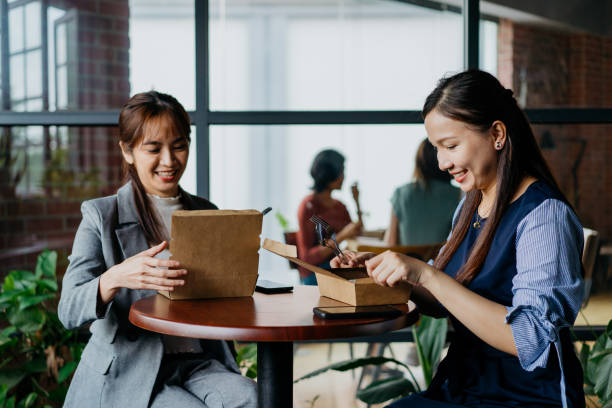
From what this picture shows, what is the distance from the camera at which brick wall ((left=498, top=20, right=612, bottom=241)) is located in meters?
2.94

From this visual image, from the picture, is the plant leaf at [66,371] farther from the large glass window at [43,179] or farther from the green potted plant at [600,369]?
the green potted plant at [600,369]

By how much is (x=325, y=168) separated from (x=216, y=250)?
1482 millimetres

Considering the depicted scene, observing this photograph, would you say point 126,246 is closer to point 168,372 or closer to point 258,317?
point 168,372

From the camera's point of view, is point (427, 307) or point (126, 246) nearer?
point (427, 307)

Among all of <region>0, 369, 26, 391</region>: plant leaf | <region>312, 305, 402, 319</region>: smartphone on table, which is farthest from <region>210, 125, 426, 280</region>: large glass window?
<region>312, 305, 402, 319</region>: smartphone on table

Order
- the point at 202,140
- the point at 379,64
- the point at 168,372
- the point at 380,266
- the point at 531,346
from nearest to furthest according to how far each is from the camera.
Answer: the point at 531,346 < the point at 380,266 < the point at 168,372 < the point at 202,140 < the point at 379,64

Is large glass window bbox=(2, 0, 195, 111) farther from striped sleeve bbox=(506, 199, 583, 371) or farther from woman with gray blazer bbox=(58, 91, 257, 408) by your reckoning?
striped sleeve bbox=(506, 199, 583, 371)

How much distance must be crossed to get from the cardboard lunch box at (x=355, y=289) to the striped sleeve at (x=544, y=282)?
299mm

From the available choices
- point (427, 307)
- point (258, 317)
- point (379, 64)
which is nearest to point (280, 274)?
point (379, 64)

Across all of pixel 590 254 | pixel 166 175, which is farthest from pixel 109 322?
pixel 590 254

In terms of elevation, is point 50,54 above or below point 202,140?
above

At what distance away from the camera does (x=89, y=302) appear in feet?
5.76

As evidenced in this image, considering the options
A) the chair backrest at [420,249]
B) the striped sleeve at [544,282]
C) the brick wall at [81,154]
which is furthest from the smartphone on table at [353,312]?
the brick wall at [81,154]

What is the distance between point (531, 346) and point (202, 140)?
1.81 metres
